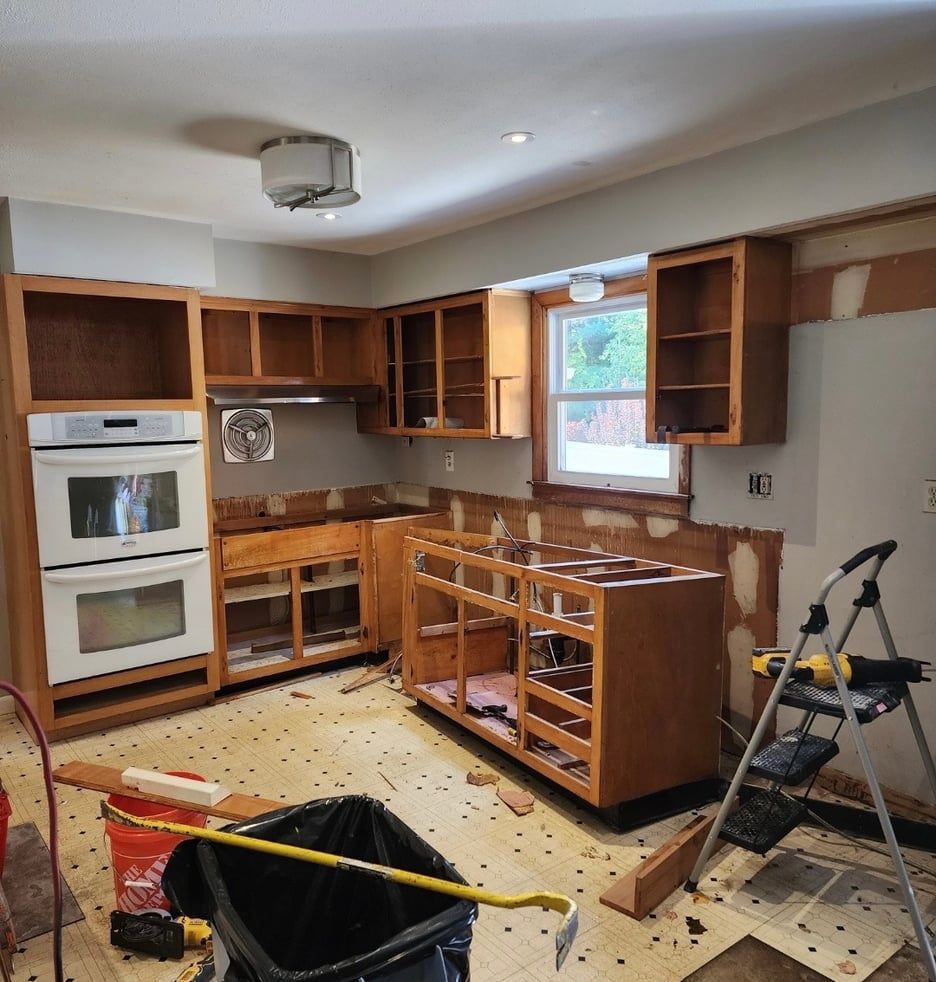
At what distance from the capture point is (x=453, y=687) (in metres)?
3.74

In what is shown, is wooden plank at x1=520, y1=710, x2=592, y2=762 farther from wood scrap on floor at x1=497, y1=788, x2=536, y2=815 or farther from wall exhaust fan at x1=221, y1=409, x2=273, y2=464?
wall exhaust fan at x1=221, y1=409, x2=273, y2=464

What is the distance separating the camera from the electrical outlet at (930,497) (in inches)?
103

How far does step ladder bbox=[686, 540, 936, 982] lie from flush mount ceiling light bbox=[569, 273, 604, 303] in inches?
71.8

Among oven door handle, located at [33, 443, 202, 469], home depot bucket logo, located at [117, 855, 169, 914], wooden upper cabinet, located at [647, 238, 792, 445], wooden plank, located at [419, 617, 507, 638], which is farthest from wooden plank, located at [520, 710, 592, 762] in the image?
oven door handle, located at [33, 443, 202, 469]

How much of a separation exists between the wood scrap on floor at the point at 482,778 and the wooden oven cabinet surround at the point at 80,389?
5.28ft

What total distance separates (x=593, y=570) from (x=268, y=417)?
229cm

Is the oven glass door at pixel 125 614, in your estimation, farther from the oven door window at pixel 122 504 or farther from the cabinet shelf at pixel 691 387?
the cabinet shelf at pixel 691 387

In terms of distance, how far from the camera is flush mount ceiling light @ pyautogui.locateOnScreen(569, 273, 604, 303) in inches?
142

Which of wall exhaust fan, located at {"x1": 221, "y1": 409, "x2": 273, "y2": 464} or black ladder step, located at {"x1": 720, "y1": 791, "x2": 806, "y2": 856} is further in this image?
wall exhaust fan, located at {"x1": 221, "y1": 409, "x2": 273, "y2": 464}

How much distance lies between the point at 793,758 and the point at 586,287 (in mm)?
2246

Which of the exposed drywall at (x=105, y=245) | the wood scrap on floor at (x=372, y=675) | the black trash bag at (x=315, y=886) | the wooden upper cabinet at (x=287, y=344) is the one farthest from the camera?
the wooden upper cabinet at (x=287, y=344)

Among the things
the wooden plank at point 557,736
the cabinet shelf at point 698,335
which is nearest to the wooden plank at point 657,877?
the wooden plank at point 557,736

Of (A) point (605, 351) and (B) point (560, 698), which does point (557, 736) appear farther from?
(A) point (605, 351)

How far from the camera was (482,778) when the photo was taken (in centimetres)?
310
